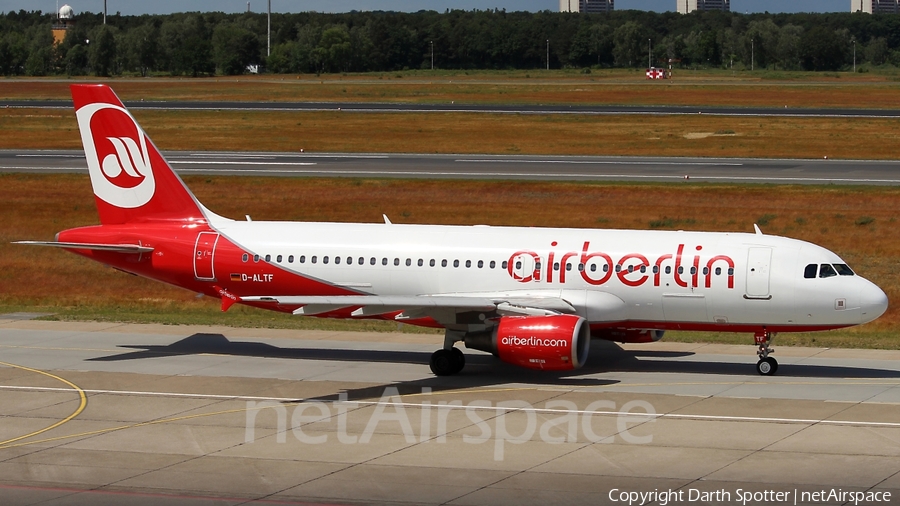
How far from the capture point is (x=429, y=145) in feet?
293

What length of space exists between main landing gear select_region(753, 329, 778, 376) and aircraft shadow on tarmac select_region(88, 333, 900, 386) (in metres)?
0.45

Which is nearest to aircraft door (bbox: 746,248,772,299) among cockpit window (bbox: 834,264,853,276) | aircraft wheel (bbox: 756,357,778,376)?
cockpit window (bbox: 834,264,853,276)

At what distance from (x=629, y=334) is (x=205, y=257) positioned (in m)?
13.2

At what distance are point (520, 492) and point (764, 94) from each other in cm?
12580

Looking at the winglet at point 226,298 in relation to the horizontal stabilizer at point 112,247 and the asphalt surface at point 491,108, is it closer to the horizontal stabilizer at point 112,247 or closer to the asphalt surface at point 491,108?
the horizontal stabilizer at point 112,247

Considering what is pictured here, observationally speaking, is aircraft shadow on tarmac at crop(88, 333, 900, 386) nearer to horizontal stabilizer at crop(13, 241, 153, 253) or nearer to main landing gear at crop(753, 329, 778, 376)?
main landing gear at crop(753, 329, 778, 376)

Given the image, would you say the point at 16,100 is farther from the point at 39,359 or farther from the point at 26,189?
the point at 39,359

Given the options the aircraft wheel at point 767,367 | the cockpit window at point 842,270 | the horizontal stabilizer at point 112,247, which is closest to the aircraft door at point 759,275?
the cockpit window at point 842,270

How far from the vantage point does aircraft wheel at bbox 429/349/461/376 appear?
33.1m

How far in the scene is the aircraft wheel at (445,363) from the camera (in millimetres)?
33125

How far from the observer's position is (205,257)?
35.8m

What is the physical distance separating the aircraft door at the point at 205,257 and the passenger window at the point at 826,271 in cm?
1801

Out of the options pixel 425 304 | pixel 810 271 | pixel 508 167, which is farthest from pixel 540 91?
pixel 425 304

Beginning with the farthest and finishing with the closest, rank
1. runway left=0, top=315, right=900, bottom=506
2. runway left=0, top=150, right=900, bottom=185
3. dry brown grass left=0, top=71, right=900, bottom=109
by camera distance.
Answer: dry brown grass left=0, top=71, right=900, bottom=109 < runway left=0, top=150, right=900, bottom=185 < runway left=0, top=315, right=900, bottom=506
